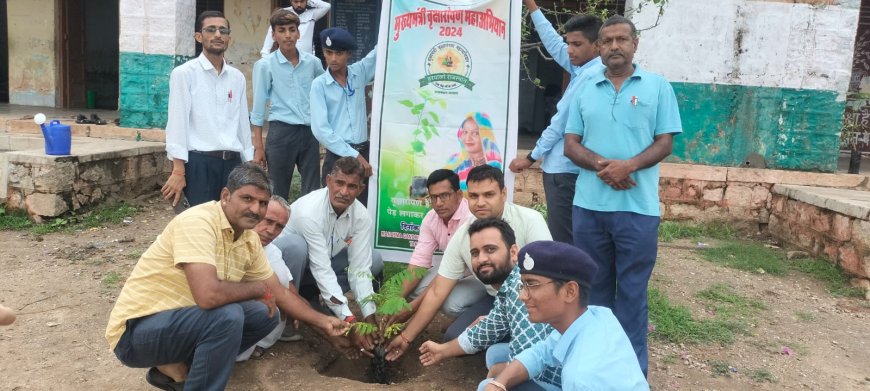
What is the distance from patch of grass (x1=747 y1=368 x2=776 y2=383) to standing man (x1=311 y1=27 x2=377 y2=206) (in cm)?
249

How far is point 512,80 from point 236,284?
2.26 metres

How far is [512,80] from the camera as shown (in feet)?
14.8

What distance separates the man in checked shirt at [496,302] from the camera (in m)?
3.23

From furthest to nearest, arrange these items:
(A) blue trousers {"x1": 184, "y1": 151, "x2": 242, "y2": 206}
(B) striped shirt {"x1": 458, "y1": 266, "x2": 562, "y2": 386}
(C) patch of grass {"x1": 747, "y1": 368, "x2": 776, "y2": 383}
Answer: (A) blue trousers {"x1": 184, "y1": 151, "x2": 242, "y2": 206}, (C) patch of grass {"x1": 747, "y1": 368, "x2": 776, "y2": 383}, (B) striped shirt {"x1": 458, "y1": 266, "x2": 562, "y2": 386}

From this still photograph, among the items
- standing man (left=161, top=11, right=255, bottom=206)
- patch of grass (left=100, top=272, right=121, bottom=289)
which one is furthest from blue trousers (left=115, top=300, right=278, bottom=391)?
patch of grass (left=100, top=272, right=121, bottom=289)

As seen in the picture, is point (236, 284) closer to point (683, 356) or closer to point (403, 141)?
point (403, 141)

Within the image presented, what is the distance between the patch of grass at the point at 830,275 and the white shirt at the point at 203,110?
456cm

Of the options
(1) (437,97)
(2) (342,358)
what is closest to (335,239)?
(2) (342,358)

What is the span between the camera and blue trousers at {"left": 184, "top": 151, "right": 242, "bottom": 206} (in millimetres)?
4445

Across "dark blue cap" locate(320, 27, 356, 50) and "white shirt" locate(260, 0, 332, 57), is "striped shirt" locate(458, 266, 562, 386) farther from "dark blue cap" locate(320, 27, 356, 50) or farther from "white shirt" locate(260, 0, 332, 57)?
"white shirt" locate(260, 0, 332, 57)

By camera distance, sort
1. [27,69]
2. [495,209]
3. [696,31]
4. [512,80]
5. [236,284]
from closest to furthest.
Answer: [236,284] < [495,209] < [512,80] < [696,31] < [27,69]

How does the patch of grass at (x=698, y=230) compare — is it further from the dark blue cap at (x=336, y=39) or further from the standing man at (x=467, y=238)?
the dark blue cap at (x=336, y=39)

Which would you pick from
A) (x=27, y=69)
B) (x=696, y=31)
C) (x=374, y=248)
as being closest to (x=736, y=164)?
(x=696, y=31)

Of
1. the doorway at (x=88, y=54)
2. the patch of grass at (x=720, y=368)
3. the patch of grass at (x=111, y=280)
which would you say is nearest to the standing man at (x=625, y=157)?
the patch of grass at (x=720, y=368)
